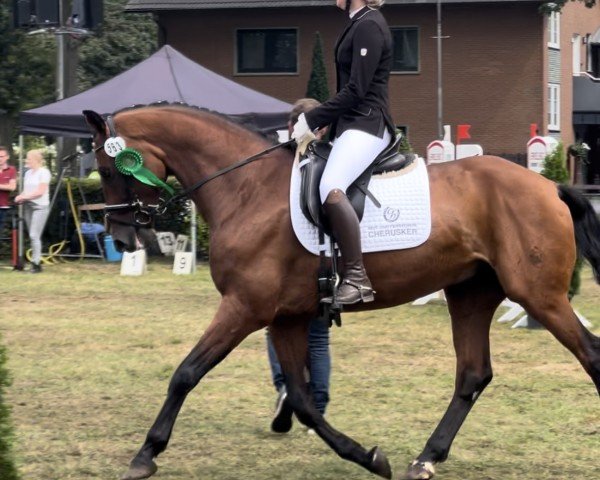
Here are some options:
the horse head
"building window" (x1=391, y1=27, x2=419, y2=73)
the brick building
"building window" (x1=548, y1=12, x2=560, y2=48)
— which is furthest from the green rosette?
"building window" (x1=548, y1=12, x2=560, y2=48)

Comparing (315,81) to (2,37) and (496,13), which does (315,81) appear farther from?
(2,37)

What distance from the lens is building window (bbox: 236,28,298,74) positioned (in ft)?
147

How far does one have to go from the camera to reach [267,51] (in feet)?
147

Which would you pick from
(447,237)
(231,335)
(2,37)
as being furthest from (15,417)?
(2,37)

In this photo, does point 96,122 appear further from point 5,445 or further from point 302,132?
point 5,445

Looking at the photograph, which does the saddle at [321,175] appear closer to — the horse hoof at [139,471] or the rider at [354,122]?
the rider at [354,122]

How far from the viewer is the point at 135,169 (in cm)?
679

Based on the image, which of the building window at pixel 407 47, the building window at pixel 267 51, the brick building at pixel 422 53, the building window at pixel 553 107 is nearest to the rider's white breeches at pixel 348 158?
the brick building at pixel 422 53

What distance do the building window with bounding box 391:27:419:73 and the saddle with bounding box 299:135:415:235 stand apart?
3756 cm

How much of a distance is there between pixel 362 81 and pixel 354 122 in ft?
0.77

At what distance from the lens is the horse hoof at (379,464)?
660 centimetres

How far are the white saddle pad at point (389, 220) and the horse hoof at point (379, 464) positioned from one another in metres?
1.08

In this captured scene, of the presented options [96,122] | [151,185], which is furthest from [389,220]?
[96,122]

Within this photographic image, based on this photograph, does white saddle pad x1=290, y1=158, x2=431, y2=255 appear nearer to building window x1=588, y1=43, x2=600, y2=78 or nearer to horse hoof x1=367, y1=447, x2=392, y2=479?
horse hoof x1=367, y1=447, x2=392, y2=479
